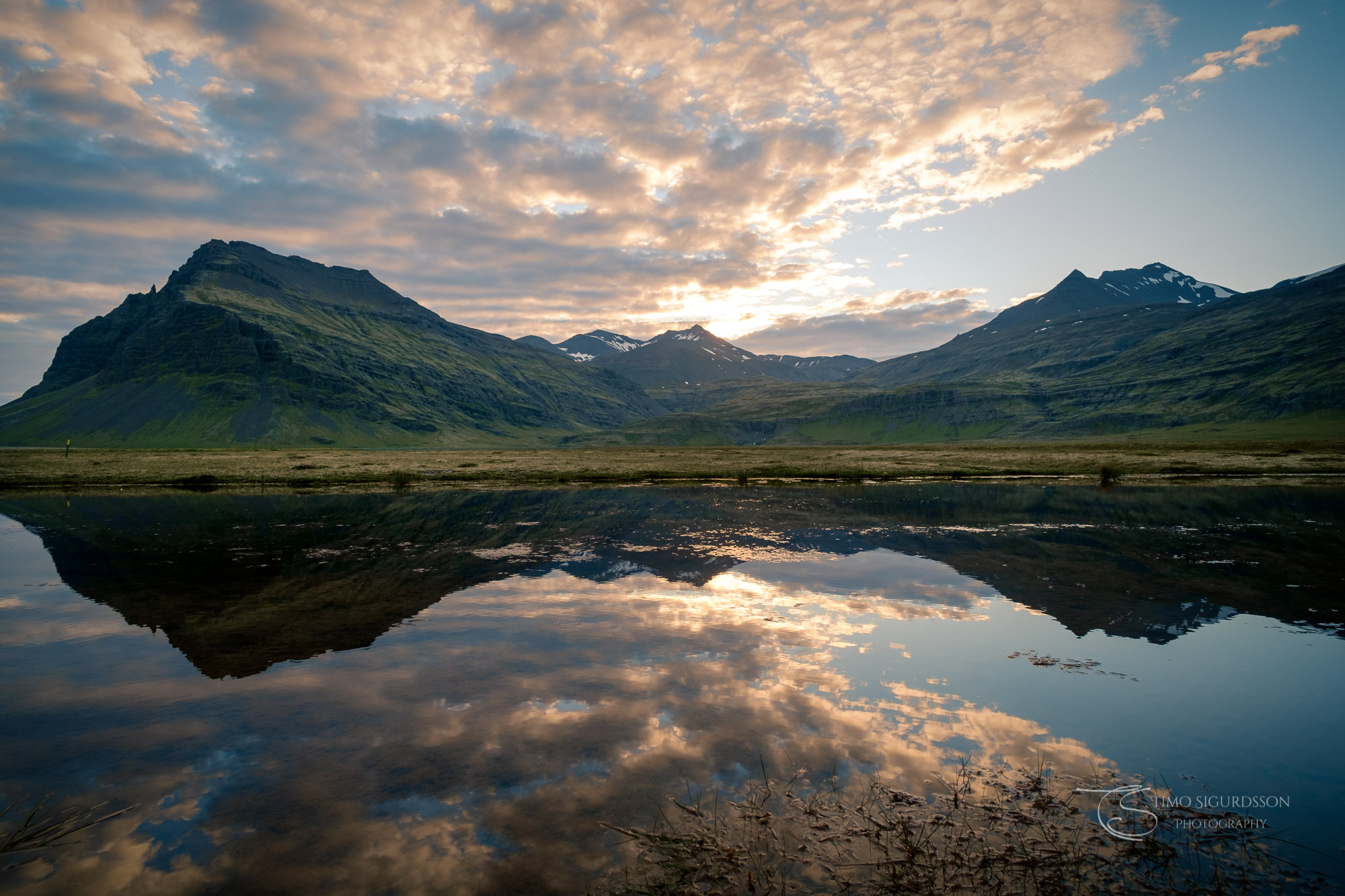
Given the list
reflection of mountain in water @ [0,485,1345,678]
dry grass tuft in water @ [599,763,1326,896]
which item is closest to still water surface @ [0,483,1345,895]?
reflection of mountain in water @ [0,485,1345,678]

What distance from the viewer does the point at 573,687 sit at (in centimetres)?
1403

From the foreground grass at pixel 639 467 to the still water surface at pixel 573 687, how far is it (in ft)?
155

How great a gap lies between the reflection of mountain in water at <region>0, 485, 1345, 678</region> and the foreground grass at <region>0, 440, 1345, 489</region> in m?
21.0

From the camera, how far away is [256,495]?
60875 mm

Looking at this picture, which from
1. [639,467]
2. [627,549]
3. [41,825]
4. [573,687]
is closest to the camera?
[41,825]

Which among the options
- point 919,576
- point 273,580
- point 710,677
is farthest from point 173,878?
point 919,576

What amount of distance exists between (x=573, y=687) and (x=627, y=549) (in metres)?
17.7

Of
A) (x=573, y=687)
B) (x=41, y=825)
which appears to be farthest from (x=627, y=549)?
(x=41, y=825)

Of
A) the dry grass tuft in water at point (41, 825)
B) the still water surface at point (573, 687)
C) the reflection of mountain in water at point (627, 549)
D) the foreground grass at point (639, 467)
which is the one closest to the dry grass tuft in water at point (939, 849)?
the still water surface at point (573, 687)

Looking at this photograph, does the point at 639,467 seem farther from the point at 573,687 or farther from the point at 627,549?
the point at 573,687

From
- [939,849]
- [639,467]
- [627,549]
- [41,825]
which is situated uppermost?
[639,467]

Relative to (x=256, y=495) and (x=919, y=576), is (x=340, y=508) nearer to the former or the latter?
(x=256, y=495)

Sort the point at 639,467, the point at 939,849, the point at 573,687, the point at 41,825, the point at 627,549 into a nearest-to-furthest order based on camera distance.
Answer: the point at 939,849
the point at 41,825
the point at 573,687
the point at 627,549
the point at 639,467

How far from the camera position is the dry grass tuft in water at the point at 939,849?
24.2 feet
